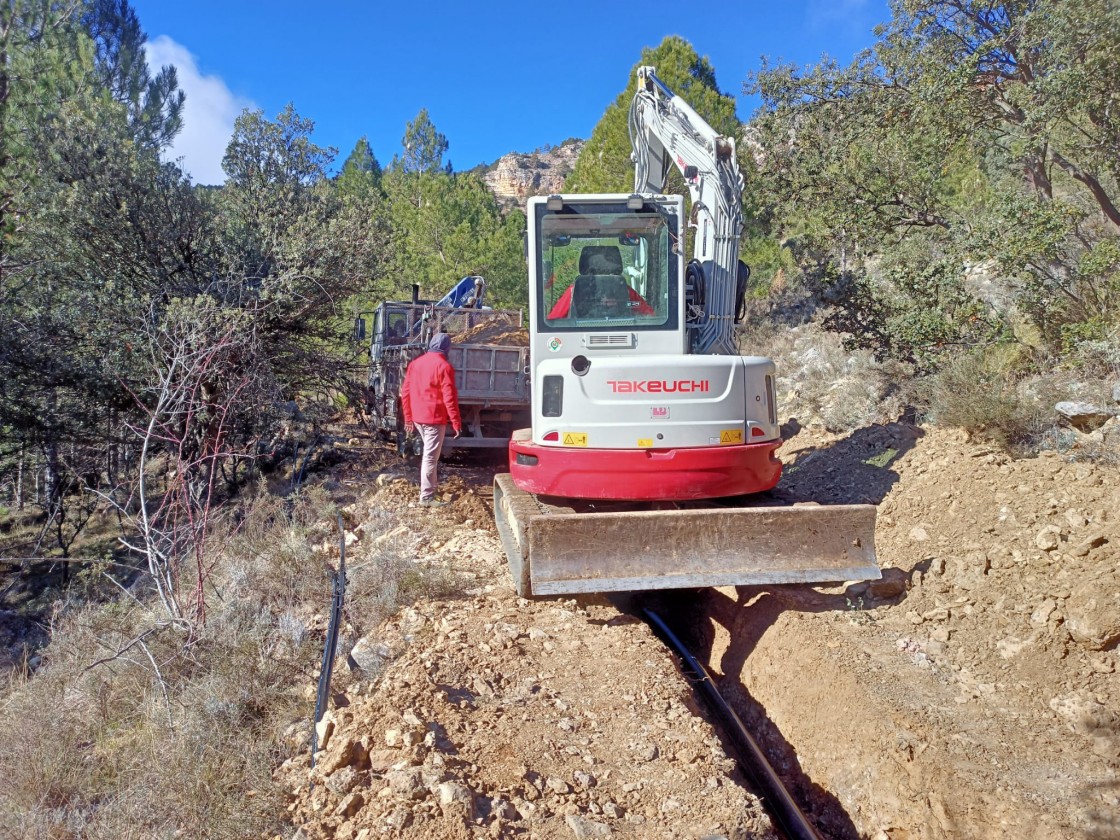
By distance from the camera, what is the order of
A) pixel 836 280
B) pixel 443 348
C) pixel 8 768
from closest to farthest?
pixel 8 768 < pixel 443 348 < pixel 836 280

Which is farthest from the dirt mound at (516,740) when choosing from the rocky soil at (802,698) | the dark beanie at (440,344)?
the dark beanie at (440,344)

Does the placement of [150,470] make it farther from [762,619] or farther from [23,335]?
[762,619]

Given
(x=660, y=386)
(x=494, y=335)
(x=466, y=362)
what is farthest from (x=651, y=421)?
(x=494, y=335)

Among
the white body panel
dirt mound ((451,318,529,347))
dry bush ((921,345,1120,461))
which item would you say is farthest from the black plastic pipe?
dirt mound ((451,318,529,347))

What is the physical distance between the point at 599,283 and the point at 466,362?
15.3ft

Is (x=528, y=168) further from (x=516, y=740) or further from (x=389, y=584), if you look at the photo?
(x=516, y=740)

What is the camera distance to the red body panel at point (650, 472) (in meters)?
5.77

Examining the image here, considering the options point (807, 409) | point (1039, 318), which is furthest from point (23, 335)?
point (1039, 318)

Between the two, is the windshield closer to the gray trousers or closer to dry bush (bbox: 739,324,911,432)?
the gray trousers

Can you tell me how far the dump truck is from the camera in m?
10.9

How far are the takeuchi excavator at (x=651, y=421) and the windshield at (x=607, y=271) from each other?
0.4 inches

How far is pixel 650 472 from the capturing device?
5777 mm

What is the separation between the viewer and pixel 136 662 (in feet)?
17.8

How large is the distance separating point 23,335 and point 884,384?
33.7 feet
